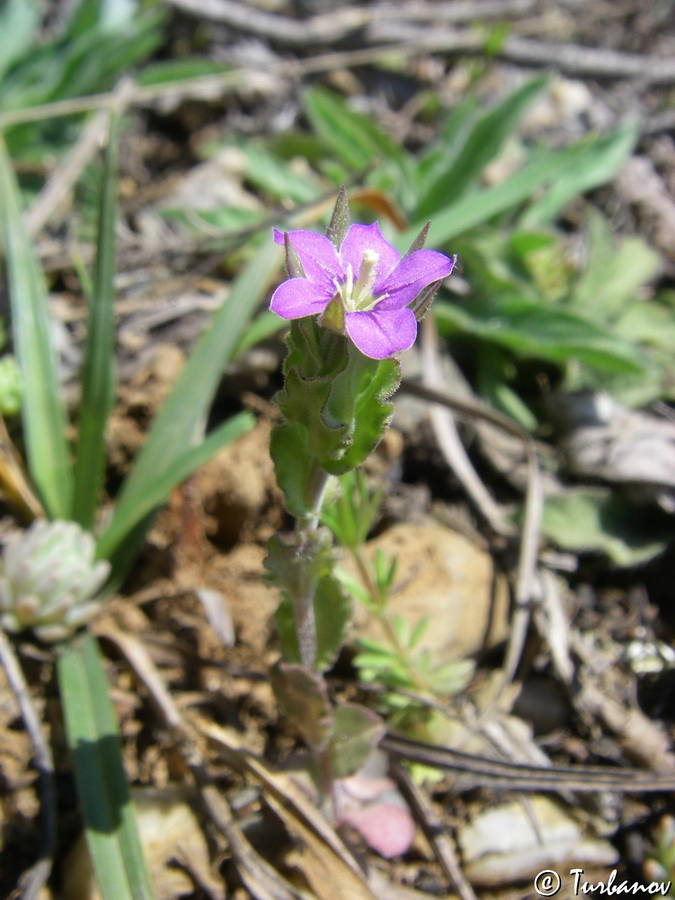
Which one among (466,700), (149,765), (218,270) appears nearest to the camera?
(149,765)

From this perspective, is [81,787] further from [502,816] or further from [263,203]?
[263,203]

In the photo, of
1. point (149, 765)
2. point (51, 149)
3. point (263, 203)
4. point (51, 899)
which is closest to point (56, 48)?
point (51, 149)

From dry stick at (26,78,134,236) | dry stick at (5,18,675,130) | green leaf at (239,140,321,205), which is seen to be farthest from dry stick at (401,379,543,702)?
dry stick at (5,18,675,130)

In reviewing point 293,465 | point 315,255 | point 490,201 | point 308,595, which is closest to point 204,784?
point 308,595

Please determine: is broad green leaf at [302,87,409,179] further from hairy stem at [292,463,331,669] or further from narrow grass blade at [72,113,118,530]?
hairy stem at [292,463,331,669]

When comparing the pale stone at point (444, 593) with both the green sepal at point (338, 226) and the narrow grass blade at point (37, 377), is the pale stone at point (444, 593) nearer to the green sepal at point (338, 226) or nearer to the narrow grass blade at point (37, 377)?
the narrow grass blade at point (37, 377)

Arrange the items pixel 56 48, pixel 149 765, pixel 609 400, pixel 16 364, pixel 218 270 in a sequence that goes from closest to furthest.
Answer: pixel 149 765 < pixel 16 364 < pixel 609 400 < pixel 218 270 < pixel 56 48

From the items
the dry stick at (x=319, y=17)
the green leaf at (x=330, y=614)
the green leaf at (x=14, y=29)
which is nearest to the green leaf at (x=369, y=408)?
the green leaf at (x=330, y=614)
